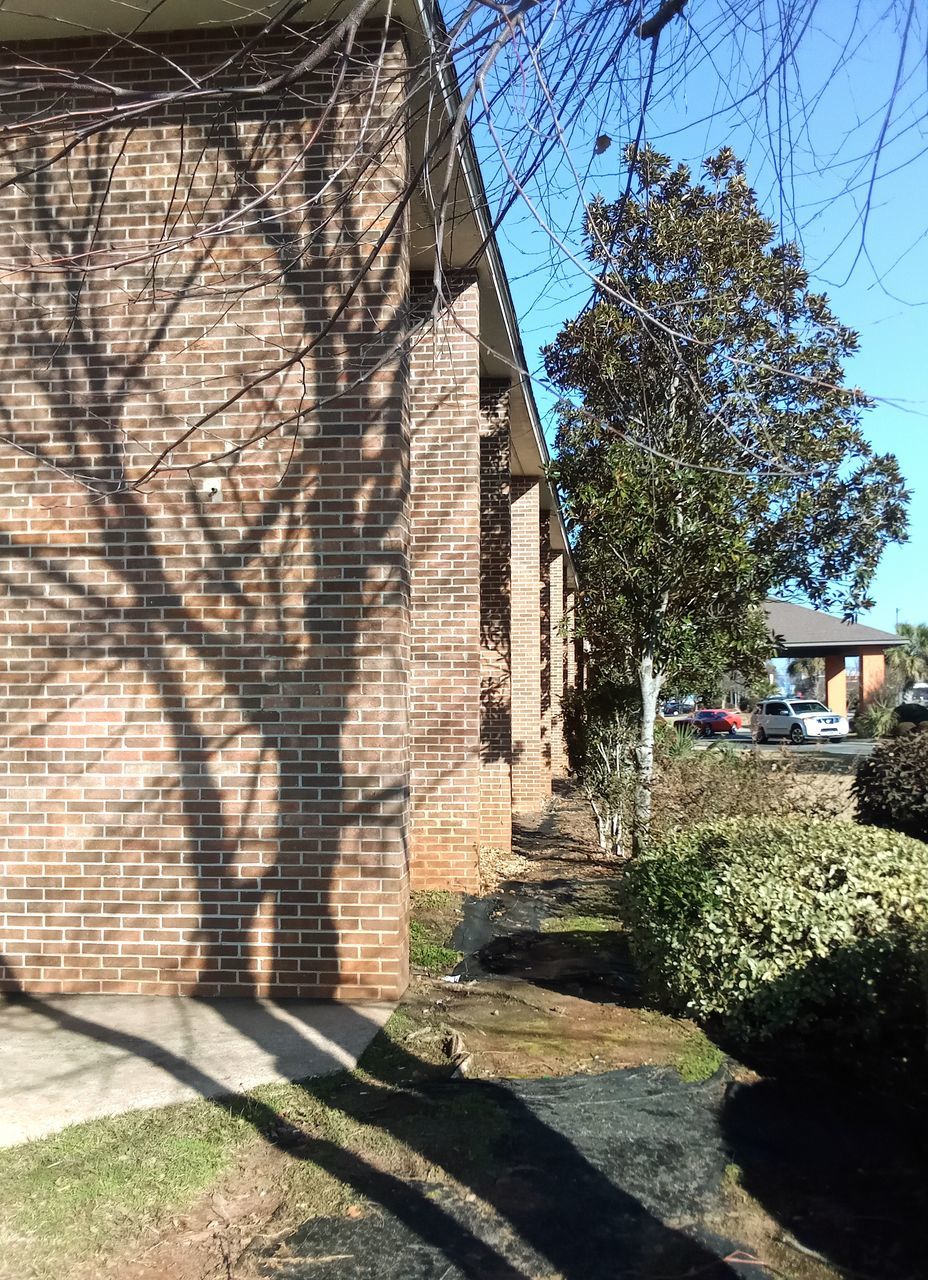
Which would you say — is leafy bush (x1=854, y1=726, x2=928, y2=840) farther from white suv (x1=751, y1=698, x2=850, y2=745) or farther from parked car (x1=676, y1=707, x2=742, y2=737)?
parked car (x1=676, y1=707, x2=742, y2=737)

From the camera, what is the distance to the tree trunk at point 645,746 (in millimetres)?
10102

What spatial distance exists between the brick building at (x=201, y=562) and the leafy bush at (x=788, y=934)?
1.51 metres

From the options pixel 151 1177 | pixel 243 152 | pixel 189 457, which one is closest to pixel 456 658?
pixel 189 457

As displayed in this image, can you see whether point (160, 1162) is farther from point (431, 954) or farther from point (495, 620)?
point (495, 620)

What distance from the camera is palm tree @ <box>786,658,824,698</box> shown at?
2835 inches

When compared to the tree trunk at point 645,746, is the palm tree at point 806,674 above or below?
above

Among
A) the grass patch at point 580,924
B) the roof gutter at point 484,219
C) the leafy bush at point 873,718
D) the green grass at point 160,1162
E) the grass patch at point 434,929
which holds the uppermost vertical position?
the roof gutter at point 484,219

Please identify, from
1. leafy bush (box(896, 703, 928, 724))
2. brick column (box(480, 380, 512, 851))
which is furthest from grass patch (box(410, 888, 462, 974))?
leafy bush (box(896, 703, 928, 724))

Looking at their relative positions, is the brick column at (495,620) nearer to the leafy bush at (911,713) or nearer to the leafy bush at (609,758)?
the leafy bush at (609,758)

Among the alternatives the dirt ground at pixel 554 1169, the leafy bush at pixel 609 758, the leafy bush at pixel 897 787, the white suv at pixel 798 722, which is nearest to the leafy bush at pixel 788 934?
the dirt ground at pixel 554 1169

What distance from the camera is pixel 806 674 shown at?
73562 millimetres

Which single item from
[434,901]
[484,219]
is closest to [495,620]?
[434,901]

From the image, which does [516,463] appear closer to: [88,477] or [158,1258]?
[88,477]

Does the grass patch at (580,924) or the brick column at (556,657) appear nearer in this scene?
the grass patch at (580,924)
